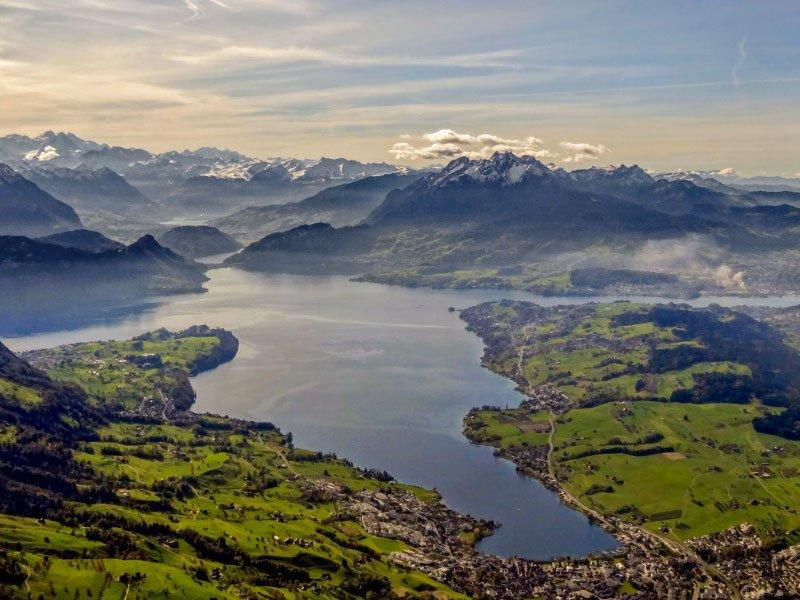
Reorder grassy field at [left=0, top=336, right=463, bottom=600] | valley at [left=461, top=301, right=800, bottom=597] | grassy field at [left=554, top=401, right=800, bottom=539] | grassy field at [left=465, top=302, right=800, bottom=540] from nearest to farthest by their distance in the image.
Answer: grassy field at [left=0, top=336, right=463, bottom=600] → valley at [left=461, top=301, right=800, bottom=597] → grassy field at [left=554, top=401, right=800, bottom=539] → grassy field at [left=465, top=302, right=800, bottom=540]

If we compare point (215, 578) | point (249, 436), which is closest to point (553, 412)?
point (249, 436)

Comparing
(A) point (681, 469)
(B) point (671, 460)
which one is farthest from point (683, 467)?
(B) point (671, 460)

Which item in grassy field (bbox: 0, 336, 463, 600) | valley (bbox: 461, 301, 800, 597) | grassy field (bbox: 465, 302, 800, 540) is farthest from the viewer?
grassy field (bbox: 465, 302, 800, 540)

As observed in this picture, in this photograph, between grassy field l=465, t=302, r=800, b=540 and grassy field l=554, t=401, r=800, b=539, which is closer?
grassy field l=554, t=401, r=800, b=539

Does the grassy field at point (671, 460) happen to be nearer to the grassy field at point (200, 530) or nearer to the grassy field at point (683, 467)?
the grassy field at point (683, 467)

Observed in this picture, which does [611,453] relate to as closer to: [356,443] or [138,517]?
[356,443]

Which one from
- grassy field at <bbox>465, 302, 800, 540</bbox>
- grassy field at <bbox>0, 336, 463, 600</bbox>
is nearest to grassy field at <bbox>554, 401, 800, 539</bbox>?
grassy field at <bbox>465, 302, 800, 540</bbox>

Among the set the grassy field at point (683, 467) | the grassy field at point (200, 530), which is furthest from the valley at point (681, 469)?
the grassy field at point (200, 530)

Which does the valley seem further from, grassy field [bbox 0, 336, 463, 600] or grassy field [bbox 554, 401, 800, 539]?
grassy field [bbox 0, 336, 463, 600]
